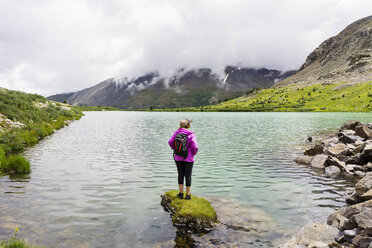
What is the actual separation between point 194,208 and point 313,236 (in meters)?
4.98

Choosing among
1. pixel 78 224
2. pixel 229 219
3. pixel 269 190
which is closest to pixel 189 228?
pixel 229 219

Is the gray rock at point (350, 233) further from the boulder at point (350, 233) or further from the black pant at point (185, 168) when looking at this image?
the black pant at point (185, 168)

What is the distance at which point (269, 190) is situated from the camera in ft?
54.4

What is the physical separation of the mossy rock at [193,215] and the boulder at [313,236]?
327 centimetres

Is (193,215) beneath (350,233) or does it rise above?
beneath

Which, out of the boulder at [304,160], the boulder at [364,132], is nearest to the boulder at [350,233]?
the boulder at [304,160]

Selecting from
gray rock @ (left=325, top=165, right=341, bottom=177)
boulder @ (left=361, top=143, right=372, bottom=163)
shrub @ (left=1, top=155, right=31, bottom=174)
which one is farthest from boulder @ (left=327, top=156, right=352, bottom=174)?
shrub @ (left=1, top=155, right=31, bottom=174)

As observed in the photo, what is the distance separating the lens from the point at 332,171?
2030 cm

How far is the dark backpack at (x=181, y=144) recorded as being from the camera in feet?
38.9

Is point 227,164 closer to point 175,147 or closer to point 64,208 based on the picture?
point 175,147

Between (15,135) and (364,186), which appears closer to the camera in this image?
(364,186)

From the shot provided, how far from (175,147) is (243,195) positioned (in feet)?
20.4

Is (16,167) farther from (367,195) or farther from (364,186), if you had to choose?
(364,186)

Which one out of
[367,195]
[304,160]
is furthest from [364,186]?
[304,160]
